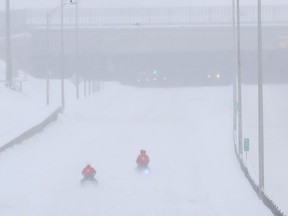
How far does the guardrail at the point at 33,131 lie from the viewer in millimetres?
39741

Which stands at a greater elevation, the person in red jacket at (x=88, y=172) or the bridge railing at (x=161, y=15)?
the bridge railing at (x=161, y=15)

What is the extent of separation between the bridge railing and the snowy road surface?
6119cm

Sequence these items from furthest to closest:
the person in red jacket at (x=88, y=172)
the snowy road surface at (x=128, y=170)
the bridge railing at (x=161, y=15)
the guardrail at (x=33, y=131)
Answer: the bridge railing at (x=161, y=15)
the guardrail at (x=33, y=131)
the person in red jacket at (x=88, y=172)
the snowy road surface at (x=128, y=170)

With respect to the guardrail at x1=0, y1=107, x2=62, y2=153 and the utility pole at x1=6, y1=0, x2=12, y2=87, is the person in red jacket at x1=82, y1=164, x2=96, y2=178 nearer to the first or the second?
the guardrail at x1=0, y1=107, x2=62, y2=153

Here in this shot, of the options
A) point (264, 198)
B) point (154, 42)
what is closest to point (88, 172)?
point (264, 198)

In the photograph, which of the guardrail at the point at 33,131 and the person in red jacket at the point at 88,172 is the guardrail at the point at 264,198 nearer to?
the person in red jacket at the point at 88,172

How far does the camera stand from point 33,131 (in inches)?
1889

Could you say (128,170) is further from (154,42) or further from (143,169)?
(154,42)

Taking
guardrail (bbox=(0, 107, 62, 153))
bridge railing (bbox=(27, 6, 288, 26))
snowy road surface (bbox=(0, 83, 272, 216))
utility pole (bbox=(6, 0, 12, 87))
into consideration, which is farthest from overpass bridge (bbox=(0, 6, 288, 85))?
guardrail (bbox=(0, 107, 62, 153))

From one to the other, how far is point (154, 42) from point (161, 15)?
31.3 ft

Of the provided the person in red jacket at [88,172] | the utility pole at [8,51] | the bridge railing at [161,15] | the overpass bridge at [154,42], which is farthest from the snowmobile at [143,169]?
the bridge railing at [161,15]

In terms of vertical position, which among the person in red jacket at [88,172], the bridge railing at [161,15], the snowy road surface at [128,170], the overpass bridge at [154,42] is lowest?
the snowy road surface at [128,170]

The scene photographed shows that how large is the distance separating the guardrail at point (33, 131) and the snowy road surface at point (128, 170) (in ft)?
1.19

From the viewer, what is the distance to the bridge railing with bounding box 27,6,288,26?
419 feet
